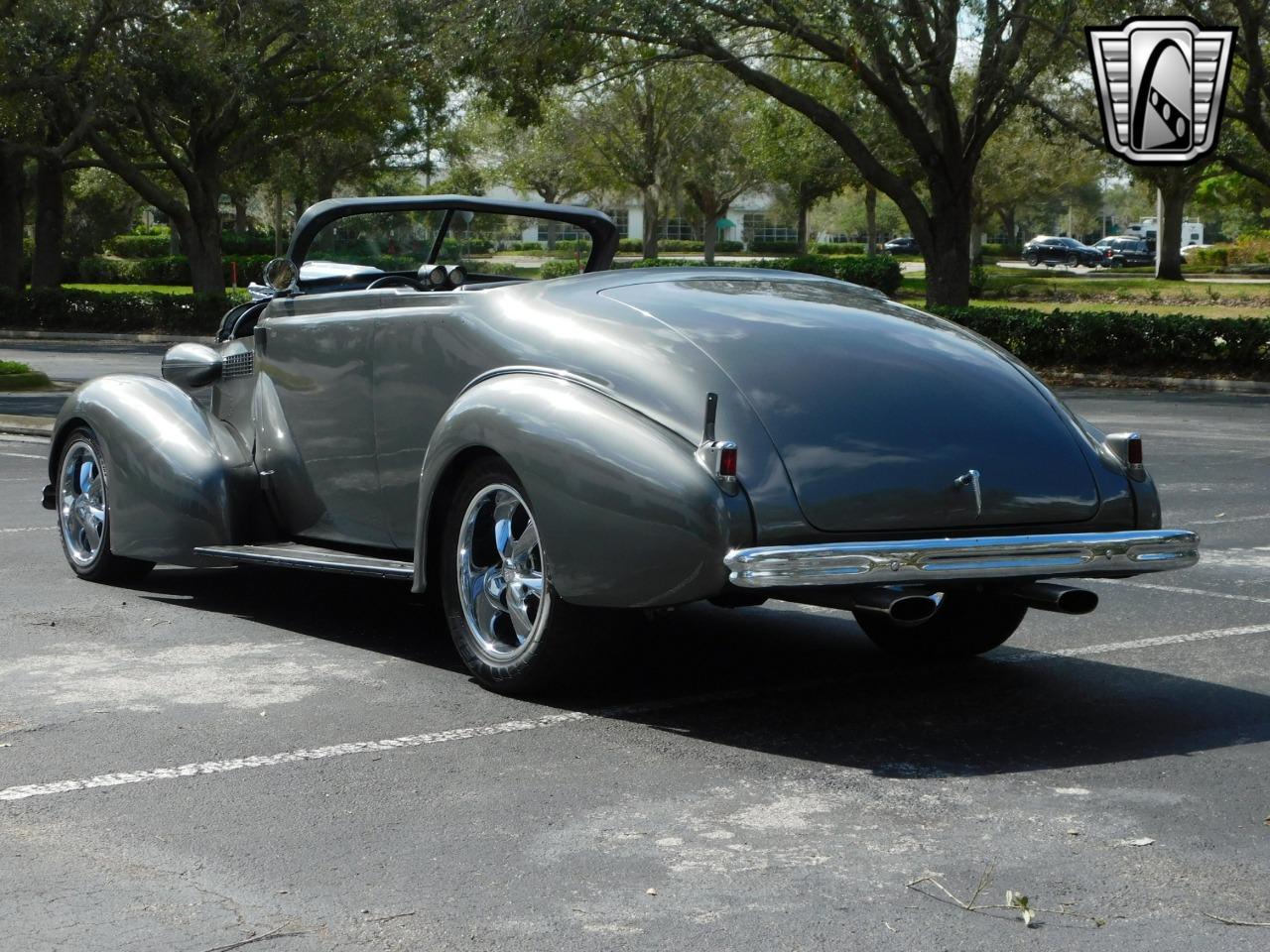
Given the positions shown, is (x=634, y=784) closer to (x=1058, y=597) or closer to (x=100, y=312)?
(x=1058, y=597)

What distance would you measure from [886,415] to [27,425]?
12257 millimetres

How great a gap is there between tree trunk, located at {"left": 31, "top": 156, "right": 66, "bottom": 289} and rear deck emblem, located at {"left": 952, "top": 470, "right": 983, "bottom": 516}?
124 feet

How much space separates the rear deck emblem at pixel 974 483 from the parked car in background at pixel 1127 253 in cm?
7360

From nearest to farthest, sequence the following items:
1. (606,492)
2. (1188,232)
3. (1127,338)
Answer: (606,492) → (1127,338) → (1188,232)

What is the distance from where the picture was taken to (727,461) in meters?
4.92

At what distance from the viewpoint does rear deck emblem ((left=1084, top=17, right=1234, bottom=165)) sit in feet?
75.8

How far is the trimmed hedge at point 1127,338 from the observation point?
78.1ft

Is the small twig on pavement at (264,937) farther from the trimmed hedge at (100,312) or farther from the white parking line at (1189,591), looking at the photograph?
the trimmed hedge at (100,312)

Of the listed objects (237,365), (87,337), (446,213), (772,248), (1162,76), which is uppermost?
(1162,76)

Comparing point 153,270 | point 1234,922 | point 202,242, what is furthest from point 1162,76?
point 153,270

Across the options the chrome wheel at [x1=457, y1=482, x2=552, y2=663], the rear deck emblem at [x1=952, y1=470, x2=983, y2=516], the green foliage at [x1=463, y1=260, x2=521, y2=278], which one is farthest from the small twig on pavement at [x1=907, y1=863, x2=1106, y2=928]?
the green foliage at [x1=463, y1=260, x2=521, y2=278]

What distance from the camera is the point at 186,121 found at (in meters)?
38.8

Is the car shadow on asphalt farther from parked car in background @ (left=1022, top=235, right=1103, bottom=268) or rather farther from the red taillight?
parked car in background @ (left=1022, top=235, right=1103, bottom=268)

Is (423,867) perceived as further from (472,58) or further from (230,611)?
(472,58)
